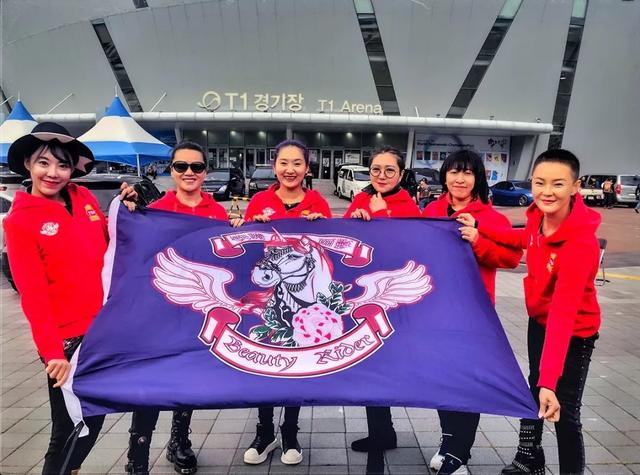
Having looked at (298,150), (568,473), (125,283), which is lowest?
(568,473)

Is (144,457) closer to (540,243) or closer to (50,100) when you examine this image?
(540,243)

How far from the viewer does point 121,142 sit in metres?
13.3

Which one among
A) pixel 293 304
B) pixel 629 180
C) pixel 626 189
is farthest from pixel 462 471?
pixel 629 180

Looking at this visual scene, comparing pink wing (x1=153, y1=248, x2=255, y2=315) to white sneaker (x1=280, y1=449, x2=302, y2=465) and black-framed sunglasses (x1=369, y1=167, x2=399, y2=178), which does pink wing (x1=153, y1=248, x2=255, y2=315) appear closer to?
white sneaker (x1=280, y1=449, x2=302, y2=465)

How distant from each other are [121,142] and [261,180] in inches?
316

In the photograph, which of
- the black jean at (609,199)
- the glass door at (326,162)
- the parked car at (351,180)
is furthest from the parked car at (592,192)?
the glass door at (326,162)

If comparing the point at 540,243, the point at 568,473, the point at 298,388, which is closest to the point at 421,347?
the point at 298,388

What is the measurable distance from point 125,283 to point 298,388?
4.00 ft

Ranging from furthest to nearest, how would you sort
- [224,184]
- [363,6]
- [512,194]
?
[363,6] → [512,194] → [224,184]

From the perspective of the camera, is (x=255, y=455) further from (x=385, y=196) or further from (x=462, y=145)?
(x=462, y=145)

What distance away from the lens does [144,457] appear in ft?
9.08

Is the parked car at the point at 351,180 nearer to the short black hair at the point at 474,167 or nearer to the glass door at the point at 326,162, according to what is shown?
the glass door at the point at 326,162

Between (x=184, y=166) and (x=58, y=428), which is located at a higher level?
(x=184, y=166)

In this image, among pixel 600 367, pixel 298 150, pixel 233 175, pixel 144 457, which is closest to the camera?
Result: pixel 144 457
